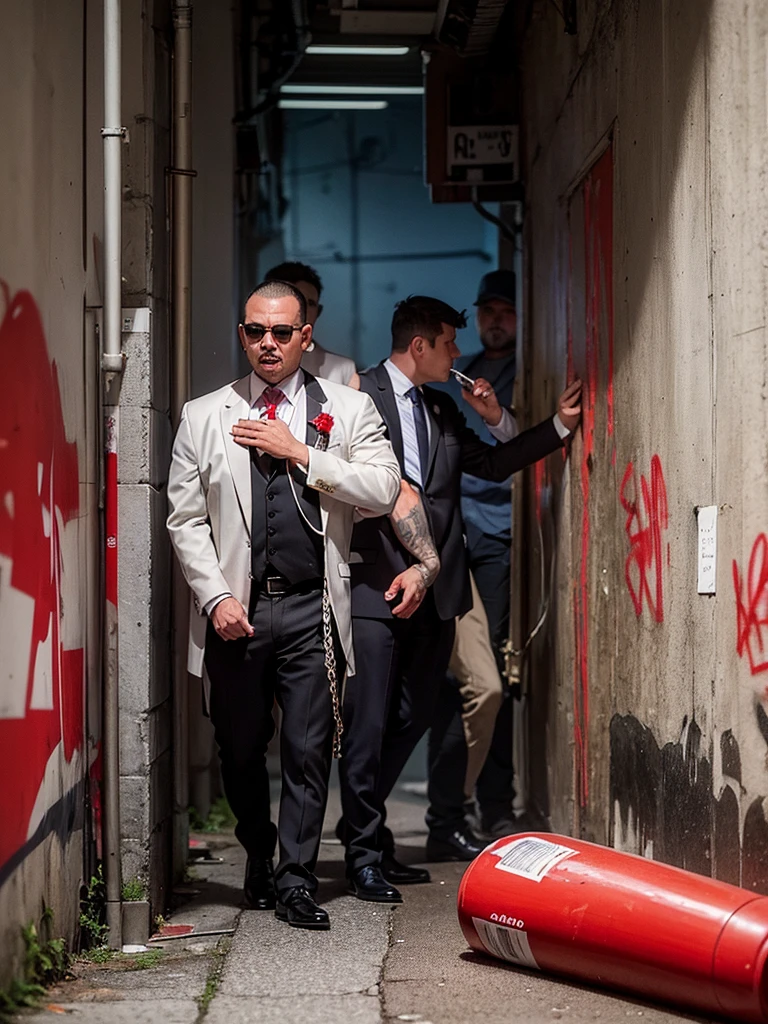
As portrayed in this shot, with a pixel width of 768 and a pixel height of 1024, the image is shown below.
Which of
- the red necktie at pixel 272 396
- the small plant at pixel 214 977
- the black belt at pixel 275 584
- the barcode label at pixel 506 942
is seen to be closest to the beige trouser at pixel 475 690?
the black belt at pixel 275 584

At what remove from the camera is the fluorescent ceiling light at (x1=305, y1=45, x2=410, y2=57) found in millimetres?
8617

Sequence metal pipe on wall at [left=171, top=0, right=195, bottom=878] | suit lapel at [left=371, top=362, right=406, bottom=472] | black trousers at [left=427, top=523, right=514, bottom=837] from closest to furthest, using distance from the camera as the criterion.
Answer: metal pipe on wall at [left=171, top=0, right=195, bottom=878], suit lapel at [left=371, top=362, right=406, bottom=472], black trousers at [left=427, top=523, right=514, bottom=837]

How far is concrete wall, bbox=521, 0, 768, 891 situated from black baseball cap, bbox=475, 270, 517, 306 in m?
0.96

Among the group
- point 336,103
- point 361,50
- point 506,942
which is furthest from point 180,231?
point 336,103

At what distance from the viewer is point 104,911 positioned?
15.4 ft

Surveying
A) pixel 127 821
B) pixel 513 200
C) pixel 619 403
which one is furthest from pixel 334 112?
pixel 127 821

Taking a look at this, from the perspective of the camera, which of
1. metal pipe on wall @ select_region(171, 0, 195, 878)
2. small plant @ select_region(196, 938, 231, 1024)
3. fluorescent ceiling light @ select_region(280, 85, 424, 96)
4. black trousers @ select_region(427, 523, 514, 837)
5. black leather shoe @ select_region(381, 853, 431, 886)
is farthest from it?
fluorescent ceiling light @ select_region(280, 85, 424, 96)

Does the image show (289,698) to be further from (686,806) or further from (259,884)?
(686,806)

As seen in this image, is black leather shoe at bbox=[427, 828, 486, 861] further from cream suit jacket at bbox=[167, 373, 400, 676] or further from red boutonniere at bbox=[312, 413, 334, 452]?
red boutonniere at bbox=[312, 413, 334, 452]

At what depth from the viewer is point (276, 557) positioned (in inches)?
192

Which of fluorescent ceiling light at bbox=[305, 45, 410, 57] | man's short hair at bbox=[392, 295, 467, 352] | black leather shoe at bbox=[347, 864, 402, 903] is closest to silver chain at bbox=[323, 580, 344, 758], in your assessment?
black leather shoe at bbox=[347, 864, 402, 903]

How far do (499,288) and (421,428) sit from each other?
2.06 meters

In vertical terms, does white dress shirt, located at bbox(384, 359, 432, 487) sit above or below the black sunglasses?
below

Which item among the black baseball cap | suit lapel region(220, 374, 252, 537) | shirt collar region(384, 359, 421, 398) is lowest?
suit lapel region(220, 374, 252, 537)
